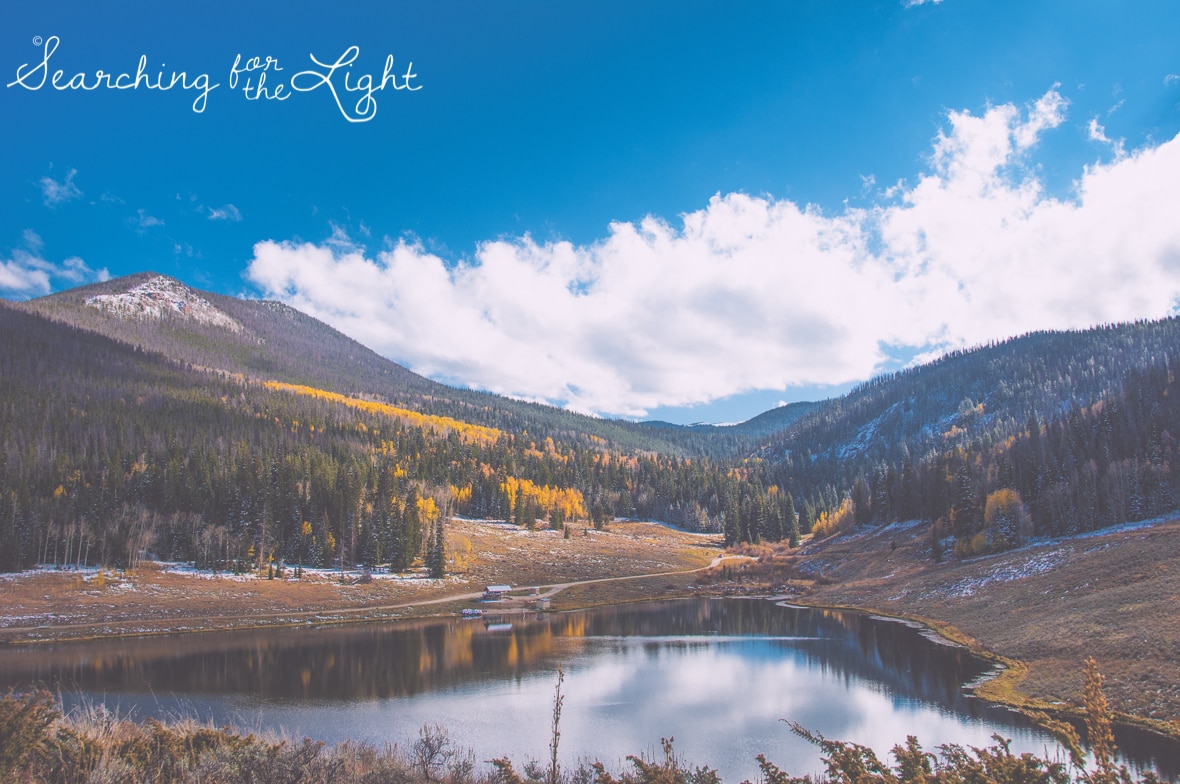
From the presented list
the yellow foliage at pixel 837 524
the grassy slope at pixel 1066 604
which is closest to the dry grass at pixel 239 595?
the yellow foliage at pixel 837 524

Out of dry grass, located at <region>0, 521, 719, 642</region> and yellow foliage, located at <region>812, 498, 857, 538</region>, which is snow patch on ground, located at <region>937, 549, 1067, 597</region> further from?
yellow foliage, located at <region>812, 498, 857, 538</region>

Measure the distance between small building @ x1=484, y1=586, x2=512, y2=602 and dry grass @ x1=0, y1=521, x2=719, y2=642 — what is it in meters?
5.02

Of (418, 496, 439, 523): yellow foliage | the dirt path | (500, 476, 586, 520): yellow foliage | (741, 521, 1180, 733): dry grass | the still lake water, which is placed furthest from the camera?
(500, 476, 586, 520): yellow foliage

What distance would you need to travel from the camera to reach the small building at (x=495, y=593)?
246ft

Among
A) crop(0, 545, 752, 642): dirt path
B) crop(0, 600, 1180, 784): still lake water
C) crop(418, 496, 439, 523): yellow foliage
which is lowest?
crop(0, 545, 752, 642): dirt path

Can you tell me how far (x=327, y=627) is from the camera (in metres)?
58.4

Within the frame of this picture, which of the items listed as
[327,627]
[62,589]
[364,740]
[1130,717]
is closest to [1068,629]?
[1130,717]

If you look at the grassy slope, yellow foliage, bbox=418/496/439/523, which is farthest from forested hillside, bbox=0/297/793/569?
the grassy slope

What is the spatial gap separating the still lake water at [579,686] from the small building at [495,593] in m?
17.1

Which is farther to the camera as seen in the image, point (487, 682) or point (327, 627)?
point (327, 627)

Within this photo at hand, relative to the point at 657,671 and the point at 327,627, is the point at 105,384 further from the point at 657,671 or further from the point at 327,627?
the point at 657,671

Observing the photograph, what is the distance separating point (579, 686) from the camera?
117 feet

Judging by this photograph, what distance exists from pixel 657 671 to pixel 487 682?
11292 millimetres

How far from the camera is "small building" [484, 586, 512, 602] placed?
246 ft
